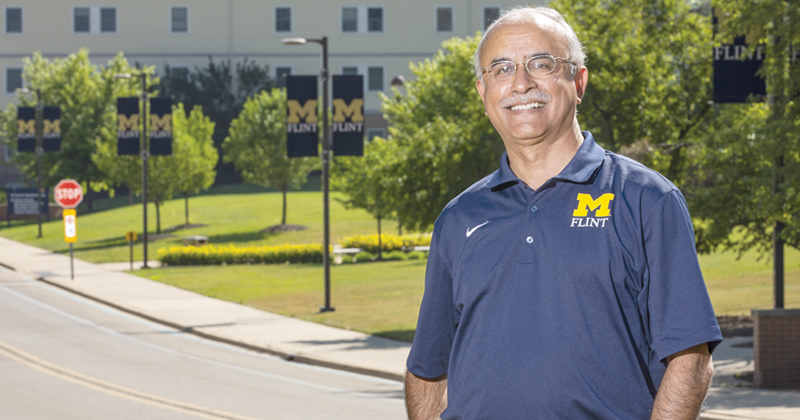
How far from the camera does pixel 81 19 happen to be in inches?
2756

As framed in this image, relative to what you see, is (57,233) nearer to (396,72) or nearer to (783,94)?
(396,72)

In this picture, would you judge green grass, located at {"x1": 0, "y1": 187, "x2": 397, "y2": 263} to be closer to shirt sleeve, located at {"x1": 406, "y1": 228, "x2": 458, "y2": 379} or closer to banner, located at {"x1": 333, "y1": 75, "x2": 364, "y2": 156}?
banner, located at {"x1": 333, "y1": 75, "x2": 364, "y2": 156}

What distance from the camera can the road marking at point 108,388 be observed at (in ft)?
36.7

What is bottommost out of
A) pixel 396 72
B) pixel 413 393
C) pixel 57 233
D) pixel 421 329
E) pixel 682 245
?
pixel 57 233

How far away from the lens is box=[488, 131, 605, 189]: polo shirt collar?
8.55 ft

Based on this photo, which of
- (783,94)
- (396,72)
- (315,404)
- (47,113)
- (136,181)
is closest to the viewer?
(315,404)

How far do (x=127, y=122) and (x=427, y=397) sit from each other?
3133 centimetres

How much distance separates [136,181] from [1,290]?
20114mm

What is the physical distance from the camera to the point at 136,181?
4662 cm

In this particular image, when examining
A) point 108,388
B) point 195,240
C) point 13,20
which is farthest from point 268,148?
point 108,388

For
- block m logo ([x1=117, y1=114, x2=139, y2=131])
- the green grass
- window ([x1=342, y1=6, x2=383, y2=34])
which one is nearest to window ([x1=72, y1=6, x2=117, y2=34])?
the green grass

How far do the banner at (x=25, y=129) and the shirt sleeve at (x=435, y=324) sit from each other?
39.3m

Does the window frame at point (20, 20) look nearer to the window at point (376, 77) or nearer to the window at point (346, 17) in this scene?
the window at point (346, 17)

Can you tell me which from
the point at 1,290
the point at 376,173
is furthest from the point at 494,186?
the point at 1,290
